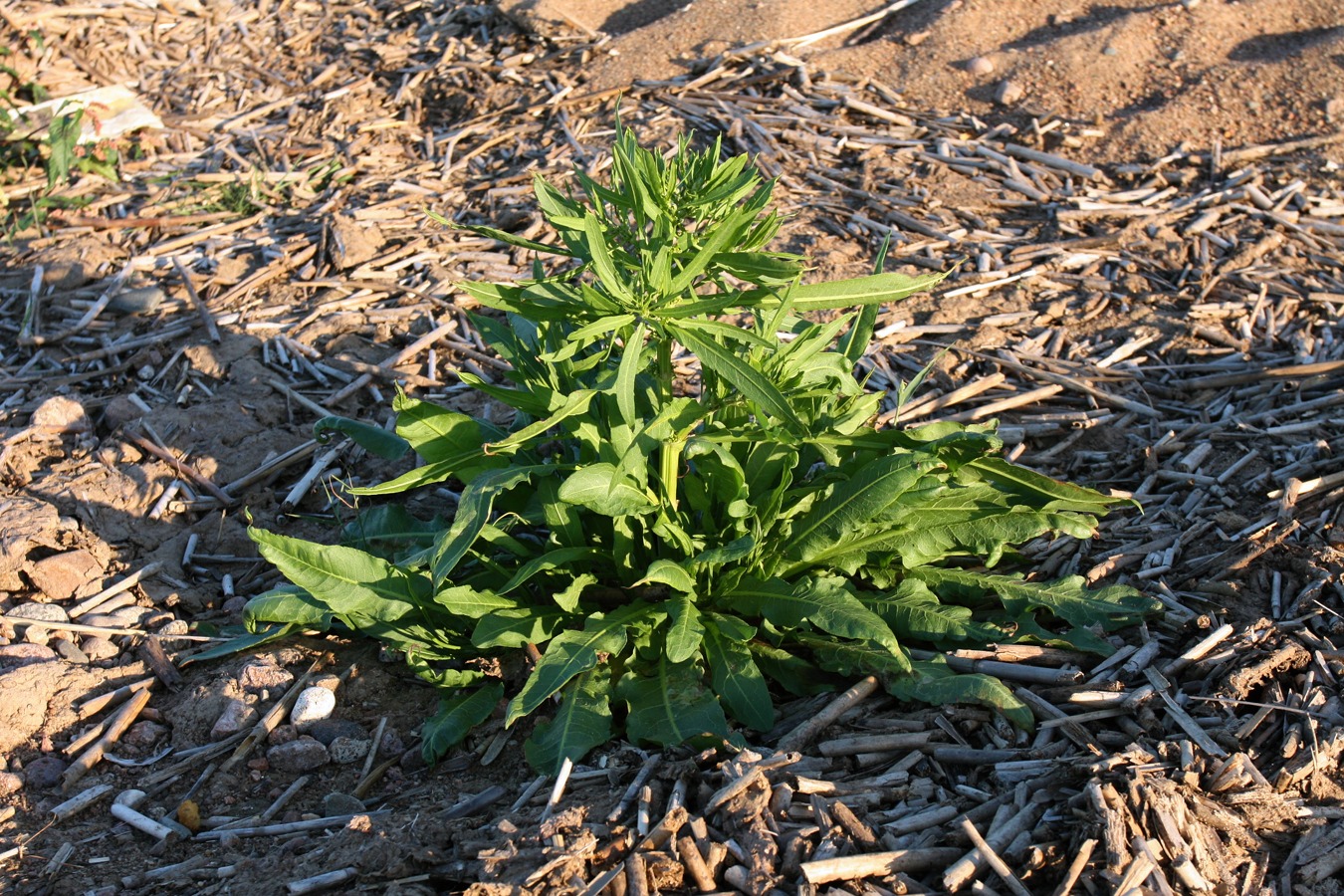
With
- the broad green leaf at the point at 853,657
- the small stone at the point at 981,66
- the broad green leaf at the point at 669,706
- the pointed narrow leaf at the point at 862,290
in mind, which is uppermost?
the pointed narrow leaf at the point at 862,290

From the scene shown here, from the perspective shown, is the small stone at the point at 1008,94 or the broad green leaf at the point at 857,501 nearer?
the broad green leaf at the point at 857,501

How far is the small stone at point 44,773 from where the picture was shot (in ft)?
11.1

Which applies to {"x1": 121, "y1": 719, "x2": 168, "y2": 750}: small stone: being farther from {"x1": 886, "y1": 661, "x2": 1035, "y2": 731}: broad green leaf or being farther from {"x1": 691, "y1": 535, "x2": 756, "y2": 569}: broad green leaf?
{"x1": 886, "y1": 661, "x2": 1035, "y2": 731}: broad green leaf

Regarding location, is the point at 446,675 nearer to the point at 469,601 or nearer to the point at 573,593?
the point at 469,601

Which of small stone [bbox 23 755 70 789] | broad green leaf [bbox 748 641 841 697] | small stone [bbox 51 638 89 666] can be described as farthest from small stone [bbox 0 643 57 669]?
broad green leaf [bbox 748 641 841 697]

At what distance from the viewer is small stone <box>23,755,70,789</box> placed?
3.37 m

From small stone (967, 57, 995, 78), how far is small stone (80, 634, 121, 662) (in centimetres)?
549

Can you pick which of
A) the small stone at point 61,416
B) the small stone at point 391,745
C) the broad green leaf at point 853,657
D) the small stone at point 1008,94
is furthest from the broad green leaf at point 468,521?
the small stone at point 1008,94

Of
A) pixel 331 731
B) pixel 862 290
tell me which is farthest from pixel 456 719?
pixel 862 290

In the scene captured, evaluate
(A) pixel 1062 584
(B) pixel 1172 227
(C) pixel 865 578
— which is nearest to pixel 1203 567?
(A) pixel 1062 584

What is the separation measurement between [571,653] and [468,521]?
499 millimetres

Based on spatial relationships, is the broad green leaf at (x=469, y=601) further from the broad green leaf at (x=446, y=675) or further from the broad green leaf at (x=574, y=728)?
the broad green leaf at (x=574, y=728)

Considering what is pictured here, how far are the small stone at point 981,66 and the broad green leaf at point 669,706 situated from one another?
183 inches

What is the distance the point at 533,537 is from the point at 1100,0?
5.35 meters
